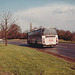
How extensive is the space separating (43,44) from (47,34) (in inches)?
68.0

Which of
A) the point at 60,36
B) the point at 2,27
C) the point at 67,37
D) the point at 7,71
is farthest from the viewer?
the point at 60,36

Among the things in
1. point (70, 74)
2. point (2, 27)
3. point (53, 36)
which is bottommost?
point (70, 74)

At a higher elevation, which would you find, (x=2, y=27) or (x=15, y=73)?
(x=2, y=27)

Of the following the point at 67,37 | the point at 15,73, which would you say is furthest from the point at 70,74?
the point at 67,37

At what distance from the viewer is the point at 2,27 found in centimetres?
1962

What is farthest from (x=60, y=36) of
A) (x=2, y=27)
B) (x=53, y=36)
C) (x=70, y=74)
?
(x=70, y=74)

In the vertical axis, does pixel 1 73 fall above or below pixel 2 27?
below

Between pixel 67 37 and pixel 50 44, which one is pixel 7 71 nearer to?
pixel 50 44

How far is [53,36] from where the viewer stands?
18.8 m

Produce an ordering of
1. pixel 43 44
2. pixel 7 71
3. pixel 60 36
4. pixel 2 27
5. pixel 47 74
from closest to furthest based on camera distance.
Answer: pixel 47 74, pixel 7 71, pixel 43 44, pixel 2 27, pixel 60 36

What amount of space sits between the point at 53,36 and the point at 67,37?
891 inches

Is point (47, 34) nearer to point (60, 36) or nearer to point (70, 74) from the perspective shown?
point (70, 74)

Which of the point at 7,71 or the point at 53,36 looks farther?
the point at 53,36

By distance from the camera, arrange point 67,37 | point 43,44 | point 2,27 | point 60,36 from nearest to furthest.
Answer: point 43,44 → point 2,27 → point 67,37 → point 60,36
